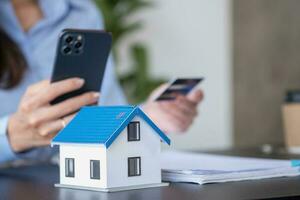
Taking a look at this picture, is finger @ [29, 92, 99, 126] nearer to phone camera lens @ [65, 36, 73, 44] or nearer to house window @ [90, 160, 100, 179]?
phone camera lens @ [65, 36, 73, 44]

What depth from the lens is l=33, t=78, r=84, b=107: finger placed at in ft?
3.45

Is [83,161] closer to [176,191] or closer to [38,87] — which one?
[176,191]

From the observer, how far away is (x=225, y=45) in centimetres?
345

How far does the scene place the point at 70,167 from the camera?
36.4 inches

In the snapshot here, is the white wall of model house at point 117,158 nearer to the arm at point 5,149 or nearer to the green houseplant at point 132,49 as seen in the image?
the arm at point 5,149

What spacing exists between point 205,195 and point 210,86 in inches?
103

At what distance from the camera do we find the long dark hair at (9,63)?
1.50 metres

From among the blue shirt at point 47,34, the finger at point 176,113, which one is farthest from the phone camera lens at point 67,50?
the blue shirt at point 47,34

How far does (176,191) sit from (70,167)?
5.9 inches

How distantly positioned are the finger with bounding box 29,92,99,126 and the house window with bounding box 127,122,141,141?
21 cm

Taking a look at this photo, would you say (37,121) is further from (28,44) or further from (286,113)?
(286,113)

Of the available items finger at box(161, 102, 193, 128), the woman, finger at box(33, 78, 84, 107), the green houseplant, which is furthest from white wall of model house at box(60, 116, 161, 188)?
the green houseplant

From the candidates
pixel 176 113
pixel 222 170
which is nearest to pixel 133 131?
pixel 222 170

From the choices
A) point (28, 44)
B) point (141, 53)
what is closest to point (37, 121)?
point (28, 44)
